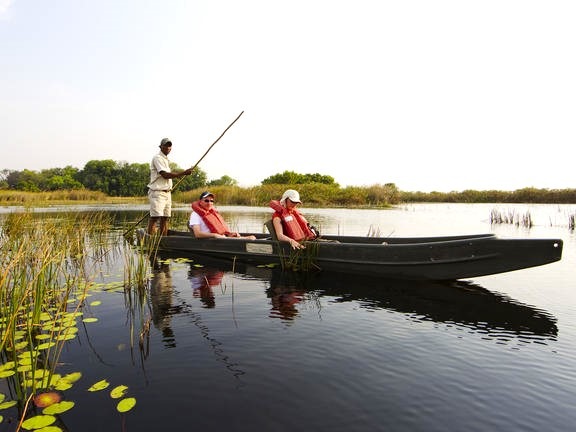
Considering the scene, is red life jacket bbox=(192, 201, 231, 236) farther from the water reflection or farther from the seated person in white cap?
the seated person in white cap

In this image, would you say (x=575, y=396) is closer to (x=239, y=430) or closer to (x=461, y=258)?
(x=239, y=430)

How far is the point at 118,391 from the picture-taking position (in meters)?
2.72

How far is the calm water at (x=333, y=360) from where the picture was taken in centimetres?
252

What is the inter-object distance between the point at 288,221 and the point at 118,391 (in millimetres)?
4601

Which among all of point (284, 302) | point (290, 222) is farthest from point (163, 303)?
point (290, 222)

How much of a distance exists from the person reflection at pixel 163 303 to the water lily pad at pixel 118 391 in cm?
84

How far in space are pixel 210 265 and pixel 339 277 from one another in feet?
9.57

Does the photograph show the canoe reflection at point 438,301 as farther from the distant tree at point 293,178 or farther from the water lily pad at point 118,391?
the distant tree at point 293,178

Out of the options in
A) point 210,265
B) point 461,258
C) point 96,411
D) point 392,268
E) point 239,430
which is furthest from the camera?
point 210,265

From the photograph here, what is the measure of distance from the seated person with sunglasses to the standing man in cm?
82

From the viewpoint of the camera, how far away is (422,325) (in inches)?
169

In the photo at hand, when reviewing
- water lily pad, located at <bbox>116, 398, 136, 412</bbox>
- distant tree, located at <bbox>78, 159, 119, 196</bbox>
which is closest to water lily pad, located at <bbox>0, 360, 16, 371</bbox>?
water lily pad, located at <bbox>116, 398, 136, 412</bbox>

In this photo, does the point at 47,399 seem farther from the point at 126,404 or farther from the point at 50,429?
the point at 126,404

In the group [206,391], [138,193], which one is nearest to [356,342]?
[206,391]
